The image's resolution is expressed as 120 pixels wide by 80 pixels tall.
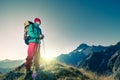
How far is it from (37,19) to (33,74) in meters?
4.06

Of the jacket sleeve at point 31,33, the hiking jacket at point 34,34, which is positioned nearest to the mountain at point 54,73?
the hiking jacket at point 34,34

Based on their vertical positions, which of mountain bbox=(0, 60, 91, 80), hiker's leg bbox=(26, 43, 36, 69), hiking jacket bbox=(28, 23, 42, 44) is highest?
hiking jacket bbox=(28, 23, 42, 44)

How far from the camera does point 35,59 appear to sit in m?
15.7

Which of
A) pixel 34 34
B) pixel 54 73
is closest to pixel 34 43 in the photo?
pixel 34 34

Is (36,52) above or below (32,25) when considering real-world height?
below

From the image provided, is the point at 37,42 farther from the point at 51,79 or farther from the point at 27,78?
the point at 51,79

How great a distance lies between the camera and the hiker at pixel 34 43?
592 inches

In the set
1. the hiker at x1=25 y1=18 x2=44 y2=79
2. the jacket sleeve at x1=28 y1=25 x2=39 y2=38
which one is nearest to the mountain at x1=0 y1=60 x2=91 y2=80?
the hiker at x1=25 y1=18 x2=44 y2=79

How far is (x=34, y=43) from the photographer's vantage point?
15.2 meters

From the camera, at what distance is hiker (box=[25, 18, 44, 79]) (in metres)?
15.0

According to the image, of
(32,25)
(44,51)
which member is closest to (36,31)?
(32,25)

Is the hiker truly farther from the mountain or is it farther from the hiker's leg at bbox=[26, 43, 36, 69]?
the mountain

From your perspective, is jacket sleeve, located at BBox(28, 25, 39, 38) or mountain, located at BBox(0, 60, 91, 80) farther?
mountain, located at BBox(0, 60, 91, 80)

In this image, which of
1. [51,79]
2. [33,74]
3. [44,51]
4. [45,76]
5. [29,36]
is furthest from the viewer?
[51,79]
